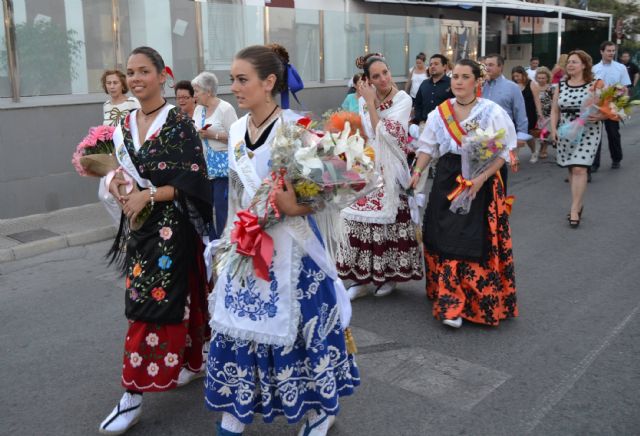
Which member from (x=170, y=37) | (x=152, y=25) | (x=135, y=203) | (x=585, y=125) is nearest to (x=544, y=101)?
(x=585, y=125)

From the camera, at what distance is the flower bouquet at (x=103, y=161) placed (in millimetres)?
3402

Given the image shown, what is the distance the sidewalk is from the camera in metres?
7.30

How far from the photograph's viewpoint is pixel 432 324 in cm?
494

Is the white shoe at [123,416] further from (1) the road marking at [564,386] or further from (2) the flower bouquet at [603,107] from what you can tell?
(2) the flower bouquet at [603,107]

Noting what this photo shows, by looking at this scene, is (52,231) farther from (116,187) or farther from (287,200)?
(287,200)

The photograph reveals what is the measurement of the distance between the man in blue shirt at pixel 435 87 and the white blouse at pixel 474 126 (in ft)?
13.8

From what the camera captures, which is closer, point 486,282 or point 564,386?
point 564,386

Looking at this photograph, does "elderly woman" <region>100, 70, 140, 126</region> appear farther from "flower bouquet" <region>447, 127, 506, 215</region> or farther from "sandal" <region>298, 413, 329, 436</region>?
"sandal" <region>298, 413, 329, 436</region>

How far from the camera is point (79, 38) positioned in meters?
9.71

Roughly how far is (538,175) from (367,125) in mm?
6818

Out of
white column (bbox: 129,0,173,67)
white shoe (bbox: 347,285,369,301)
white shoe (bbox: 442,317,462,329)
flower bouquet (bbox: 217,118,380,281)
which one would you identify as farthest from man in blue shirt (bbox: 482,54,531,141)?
white column (bbox: 129,0,173,67)

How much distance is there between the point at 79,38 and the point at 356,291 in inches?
255

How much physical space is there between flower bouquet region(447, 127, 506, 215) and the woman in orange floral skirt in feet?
0.14

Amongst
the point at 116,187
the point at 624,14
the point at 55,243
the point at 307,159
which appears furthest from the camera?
the point at 624,14
